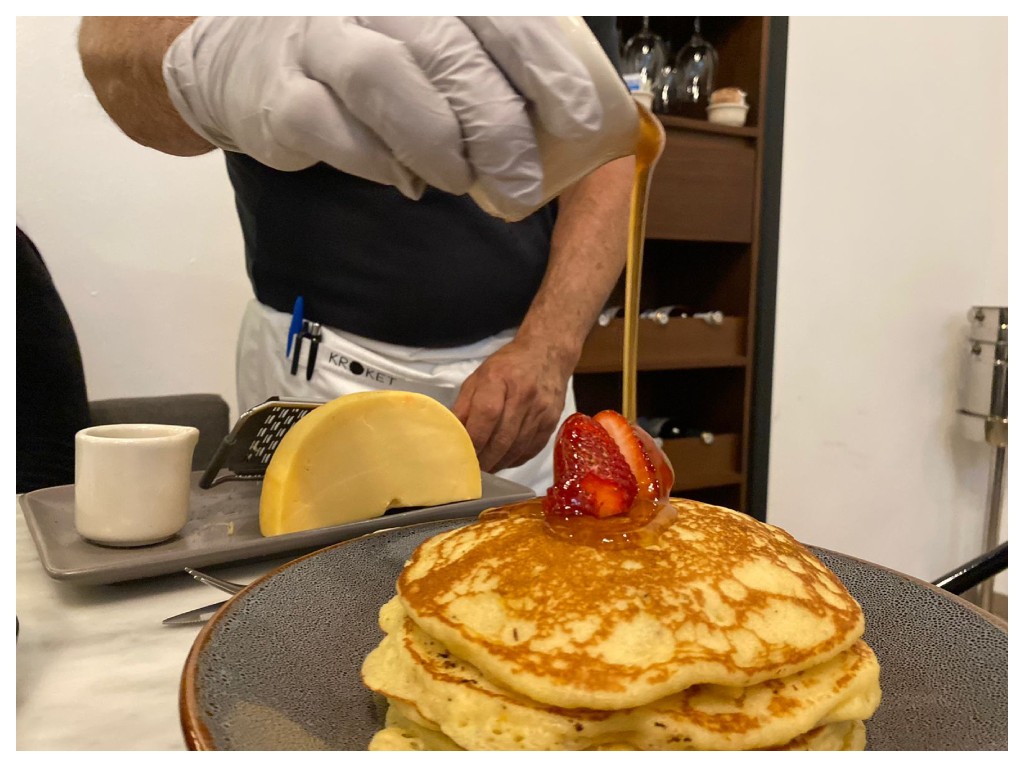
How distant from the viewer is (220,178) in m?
2.10

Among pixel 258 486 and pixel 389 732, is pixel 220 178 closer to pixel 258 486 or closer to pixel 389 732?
pixel 258 486

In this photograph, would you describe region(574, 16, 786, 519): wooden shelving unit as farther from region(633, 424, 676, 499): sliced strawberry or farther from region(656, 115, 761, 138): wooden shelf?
region(633, 424, 676, 499): sliced strawberry

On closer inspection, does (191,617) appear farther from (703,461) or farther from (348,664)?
(703,461)

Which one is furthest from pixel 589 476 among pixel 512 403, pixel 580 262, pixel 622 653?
pixel 580 262

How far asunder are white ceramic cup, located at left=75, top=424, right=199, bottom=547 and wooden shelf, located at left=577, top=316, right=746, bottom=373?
1.69m

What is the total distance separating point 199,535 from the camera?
1.00 meters

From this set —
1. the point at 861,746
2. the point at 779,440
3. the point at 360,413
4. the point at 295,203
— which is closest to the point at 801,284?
the point at 779,440

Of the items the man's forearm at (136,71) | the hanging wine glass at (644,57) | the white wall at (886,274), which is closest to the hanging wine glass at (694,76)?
the hanging wine glass at (644,57)

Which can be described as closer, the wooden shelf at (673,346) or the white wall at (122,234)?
the white wall at (122,234)

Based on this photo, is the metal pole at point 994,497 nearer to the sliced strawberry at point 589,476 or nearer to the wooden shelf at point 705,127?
the wooden shelf at point 705,127

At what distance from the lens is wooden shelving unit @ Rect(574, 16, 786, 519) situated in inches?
105

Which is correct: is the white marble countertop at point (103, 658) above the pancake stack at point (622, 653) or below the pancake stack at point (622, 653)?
below

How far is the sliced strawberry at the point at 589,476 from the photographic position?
0.71m

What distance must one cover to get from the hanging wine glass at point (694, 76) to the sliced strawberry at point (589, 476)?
7.98 feet
